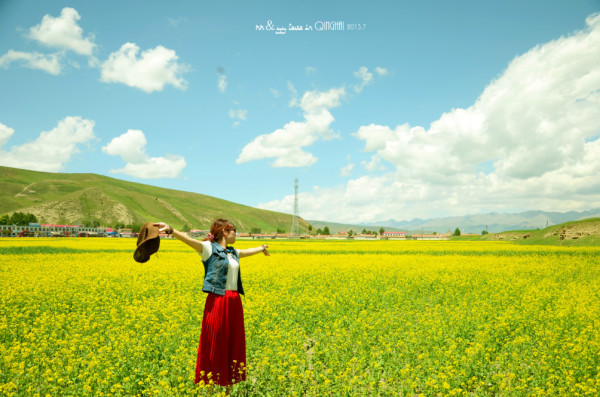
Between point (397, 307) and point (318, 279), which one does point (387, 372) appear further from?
point (318, 279)

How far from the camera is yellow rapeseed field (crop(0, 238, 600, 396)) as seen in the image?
668cm

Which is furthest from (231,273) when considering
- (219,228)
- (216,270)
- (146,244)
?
(146,244)

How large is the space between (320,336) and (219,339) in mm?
3784

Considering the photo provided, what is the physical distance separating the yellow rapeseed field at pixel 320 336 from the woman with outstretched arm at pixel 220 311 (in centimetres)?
49

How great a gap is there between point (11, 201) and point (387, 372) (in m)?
251

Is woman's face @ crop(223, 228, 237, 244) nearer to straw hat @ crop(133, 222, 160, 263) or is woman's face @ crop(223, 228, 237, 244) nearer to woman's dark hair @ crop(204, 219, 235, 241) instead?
woman's dark hair @ crop(204, 219, 235, 241)

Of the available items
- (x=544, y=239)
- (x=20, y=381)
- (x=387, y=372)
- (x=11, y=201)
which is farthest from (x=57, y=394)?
(x=11, y=201)

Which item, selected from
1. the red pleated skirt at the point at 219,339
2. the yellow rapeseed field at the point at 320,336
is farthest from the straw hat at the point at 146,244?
the yellow rapeseed field at the point at 320,336

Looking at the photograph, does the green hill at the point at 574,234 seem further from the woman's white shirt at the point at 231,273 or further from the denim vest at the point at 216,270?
the denim vest at the point at 216,270

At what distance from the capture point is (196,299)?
13.3 m

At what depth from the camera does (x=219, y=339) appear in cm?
620

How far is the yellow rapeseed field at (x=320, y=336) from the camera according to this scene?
21.9 ft

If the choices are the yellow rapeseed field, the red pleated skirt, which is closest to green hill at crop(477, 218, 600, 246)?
the yellow rapeseed field

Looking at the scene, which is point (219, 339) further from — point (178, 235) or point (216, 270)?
point (178, 235)
